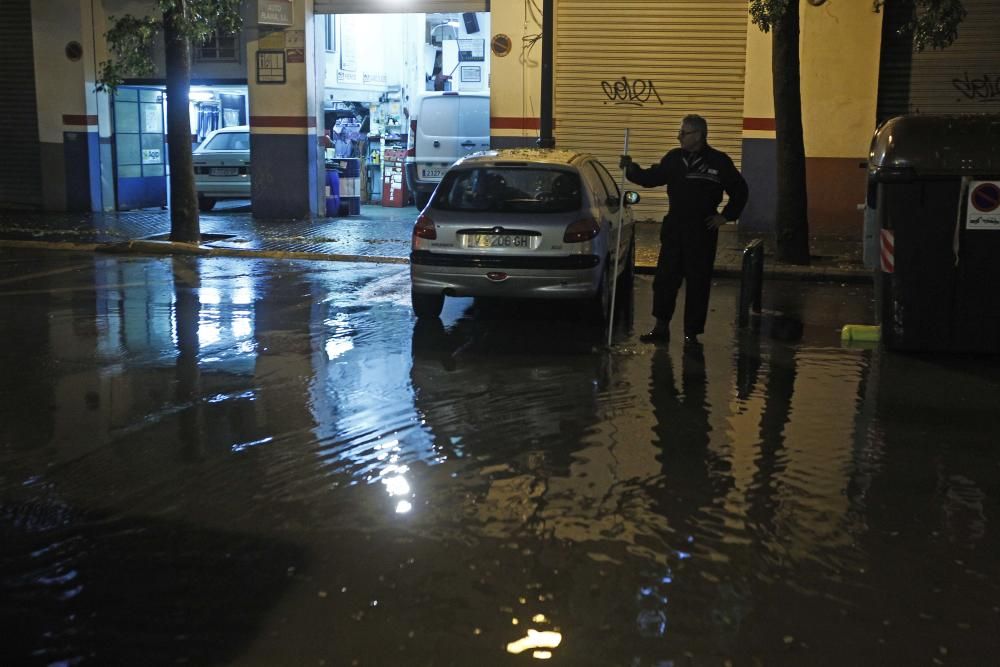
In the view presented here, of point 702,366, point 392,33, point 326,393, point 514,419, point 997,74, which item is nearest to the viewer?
point 514,419

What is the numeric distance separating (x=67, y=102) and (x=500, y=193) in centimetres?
1363

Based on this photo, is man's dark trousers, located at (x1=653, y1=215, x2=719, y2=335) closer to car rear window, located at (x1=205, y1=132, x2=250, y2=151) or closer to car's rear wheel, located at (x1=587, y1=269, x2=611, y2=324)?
car's rear wheel, located at (x1=587, y1=269, x2=611, y2=324)

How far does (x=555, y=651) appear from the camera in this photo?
401cm

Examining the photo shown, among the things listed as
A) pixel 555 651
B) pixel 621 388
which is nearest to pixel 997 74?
pixel 621 388

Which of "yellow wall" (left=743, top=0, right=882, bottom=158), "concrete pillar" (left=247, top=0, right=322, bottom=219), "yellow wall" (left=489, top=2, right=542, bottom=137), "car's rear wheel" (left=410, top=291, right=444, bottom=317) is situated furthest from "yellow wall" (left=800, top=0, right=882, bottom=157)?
"car's rear wheel" (left=410, top=291, right=444, bottom=317)

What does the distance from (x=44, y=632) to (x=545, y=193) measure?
664cm

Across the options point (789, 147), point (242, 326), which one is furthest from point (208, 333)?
point (789, 147)

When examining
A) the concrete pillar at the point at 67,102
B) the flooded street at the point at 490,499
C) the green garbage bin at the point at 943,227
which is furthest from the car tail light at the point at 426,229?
the concrete pillar at the point at 67,102

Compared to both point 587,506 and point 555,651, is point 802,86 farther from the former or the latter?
point 555,651

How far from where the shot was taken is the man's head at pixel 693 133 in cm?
921

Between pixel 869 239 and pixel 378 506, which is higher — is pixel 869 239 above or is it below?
above

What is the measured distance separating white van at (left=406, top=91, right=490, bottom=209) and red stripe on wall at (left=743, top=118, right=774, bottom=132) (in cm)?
496

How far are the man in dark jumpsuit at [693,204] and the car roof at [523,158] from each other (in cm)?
98

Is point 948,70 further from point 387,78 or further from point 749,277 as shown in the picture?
point 387,78
